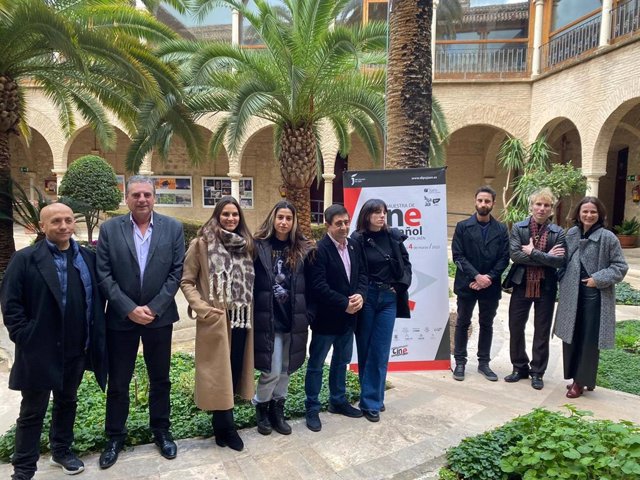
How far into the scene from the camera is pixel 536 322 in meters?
4.33

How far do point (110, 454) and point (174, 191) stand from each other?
18949 millimetres

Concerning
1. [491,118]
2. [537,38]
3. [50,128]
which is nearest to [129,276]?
[491,118]

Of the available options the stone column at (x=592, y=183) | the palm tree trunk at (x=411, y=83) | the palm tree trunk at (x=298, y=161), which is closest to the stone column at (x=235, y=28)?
the palm tree trunk at (x=298, y=161)

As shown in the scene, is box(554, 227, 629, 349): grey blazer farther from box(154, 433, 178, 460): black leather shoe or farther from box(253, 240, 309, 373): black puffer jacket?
box(154, 433, 178, 460): black leather shoe

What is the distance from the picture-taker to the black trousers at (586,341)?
13.1 ft

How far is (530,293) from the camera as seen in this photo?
421 centimetres

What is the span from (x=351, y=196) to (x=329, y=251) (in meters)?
0.88

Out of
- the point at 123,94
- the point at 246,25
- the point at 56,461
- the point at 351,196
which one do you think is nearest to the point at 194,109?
the point at 123,94

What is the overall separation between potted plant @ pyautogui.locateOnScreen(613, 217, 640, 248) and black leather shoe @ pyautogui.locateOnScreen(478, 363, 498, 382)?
44.8 ft

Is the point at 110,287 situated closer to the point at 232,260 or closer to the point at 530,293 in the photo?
the point at 232,260

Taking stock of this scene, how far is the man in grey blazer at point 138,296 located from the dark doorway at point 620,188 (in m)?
18.6

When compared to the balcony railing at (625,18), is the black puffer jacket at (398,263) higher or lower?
lower

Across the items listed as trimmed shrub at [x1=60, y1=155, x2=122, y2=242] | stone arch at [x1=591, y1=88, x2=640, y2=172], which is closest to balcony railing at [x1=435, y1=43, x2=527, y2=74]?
stone arch at [x1=591, y1=88, x2=640, y2=172]

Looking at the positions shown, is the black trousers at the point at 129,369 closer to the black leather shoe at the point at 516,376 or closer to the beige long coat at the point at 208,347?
the beige long coat at the point at 208,347
